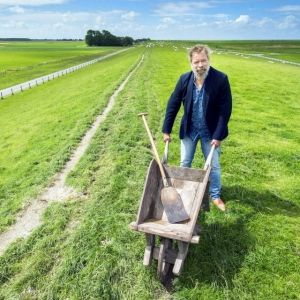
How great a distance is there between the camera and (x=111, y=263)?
6.34 m

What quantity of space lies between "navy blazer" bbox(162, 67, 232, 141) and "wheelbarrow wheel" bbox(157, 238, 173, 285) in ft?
7.99

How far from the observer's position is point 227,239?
6957 millimetres

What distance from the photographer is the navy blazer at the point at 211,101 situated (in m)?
6.88

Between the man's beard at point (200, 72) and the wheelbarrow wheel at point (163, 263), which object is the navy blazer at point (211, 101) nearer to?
the man's beard at point (200, 72)

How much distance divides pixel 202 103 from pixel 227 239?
2.62 meters

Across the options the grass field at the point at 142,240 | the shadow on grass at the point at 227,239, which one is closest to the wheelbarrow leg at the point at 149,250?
the grass field at the point at 142,240

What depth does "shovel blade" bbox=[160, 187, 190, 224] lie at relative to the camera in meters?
5.98

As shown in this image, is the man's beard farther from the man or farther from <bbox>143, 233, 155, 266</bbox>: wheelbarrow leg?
<bbox>143, 233, 155, 266</bbox>: wheelbarrow leg

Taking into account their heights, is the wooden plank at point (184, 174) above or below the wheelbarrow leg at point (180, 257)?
above

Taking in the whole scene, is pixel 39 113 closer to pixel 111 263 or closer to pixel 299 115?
pixel 299 115

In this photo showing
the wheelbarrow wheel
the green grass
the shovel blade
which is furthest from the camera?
the green grass

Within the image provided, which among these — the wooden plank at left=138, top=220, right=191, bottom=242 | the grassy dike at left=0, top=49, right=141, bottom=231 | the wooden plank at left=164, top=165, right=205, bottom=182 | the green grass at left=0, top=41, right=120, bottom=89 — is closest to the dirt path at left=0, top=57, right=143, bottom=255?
the grassy dike at left=0, top=49, right=141, bottom=231

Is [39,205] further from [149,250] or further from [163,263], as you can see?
[163,263]

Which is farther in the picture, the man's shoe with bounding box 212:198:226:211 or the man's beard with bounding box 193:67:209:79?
the man's shoe with bounding box 212:198:226:211
